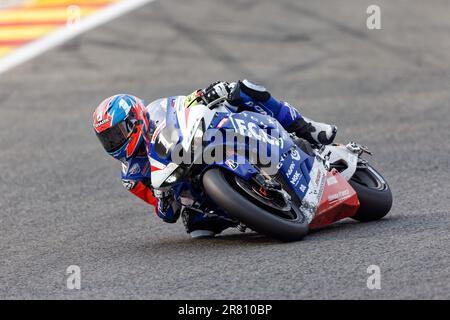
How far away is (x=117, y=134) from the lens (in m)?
→ 6.59

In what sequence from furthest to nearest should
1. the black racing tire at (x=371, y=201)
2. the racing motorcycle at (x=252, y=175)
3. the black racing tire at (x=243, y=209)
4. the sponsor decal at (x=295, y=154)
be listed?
the black racing tire at (x=371, y=201) → the sponsor decal at (x=295, y=154) → the racing motorcycle at (x=252, y=175) → the black racing tire at (x=243, y=209)

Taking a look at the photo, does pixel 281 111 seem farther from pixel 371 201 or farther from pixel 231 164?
pixel 231 164

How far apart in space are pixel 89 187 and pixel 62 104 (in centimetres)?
356

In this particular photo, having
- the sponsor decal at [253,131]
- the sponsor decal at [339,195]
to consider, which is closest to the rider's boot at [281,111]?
the sponsor decal at [253,131]

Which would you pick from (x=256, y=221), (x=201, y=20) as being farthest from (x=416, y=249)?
(x=201, y=20)

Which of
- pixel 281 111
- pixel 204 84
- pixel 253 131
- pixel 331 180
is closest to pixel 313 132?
pixel 281 111

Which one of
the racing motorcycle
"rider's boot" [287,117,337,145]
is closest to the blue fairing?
the racing motorcycle

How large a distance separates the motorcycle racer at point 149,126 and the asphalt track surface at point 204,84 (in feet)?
0.69

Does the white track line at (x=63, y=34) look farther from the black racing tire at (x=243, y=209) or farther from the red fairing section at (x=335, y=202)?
the black racing tire at (x=243, y=209)

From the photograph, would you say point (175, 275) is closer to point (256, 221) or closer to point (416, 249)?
point (256, 221)

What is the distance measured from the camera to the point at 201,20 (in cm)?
1578

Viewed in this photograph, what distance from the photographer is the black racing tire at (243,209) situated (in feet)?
20.0

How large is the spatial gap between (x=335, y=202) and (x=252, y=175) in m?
0.86
